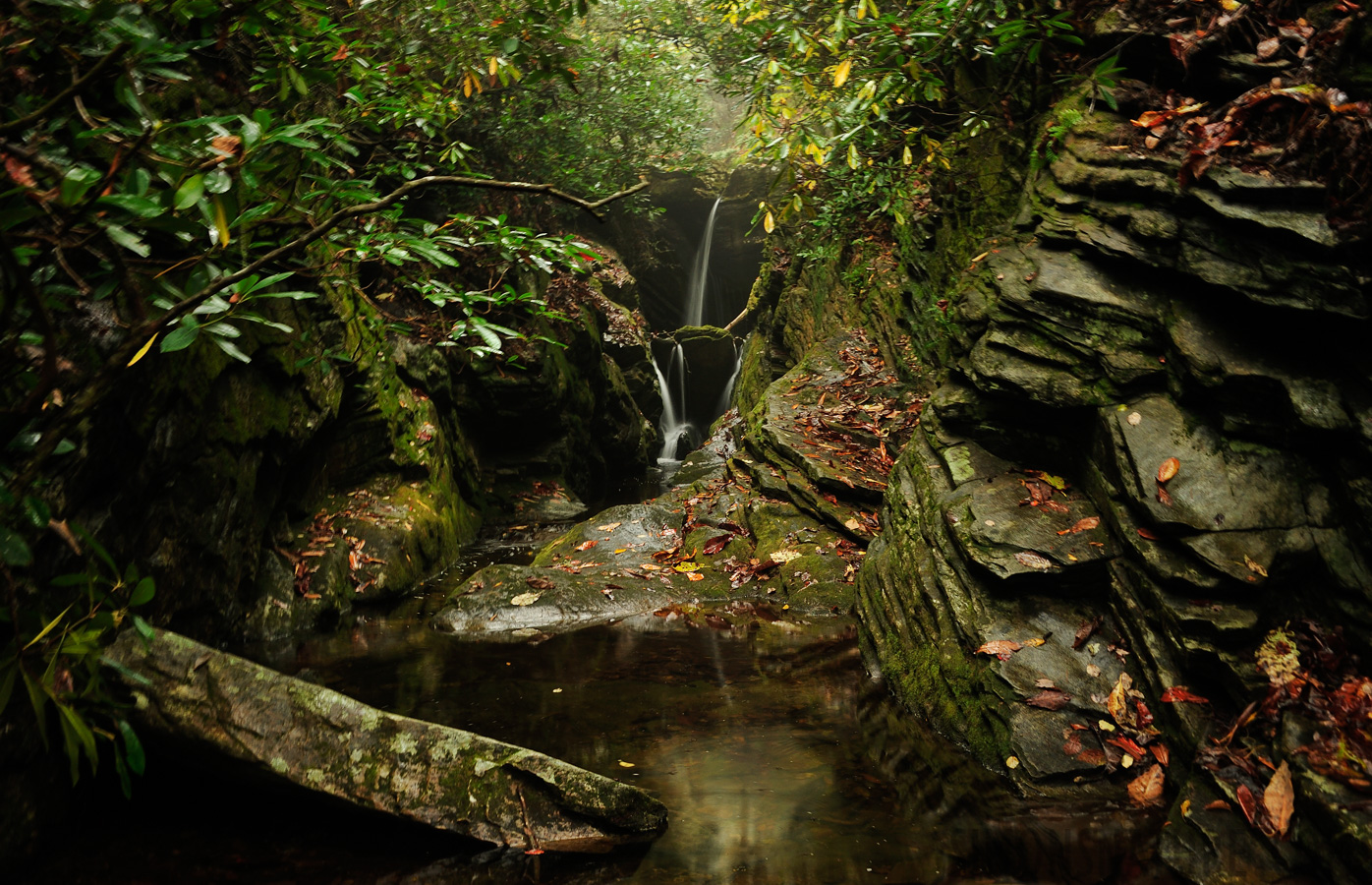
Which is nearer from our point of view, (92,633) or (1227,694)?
(92,633)

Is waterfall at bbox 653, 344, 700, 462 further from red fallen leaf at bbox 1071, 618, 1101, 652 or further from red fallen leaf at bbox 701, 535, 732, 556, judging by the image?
red fallen leaf at bbox 1071, 618, 1101, 652

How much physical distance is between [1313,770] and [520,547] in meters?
8.04

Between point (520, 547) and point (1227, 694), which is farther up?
point (1227, 694)

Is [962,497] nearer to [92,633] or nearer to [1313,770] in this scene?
[1313,770]

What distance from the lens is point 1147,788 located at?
12.1 ft

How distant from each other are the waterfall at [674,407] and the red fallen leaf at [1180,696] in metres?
15.0

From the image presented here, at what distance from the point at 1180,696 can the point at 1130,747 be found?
37 cm

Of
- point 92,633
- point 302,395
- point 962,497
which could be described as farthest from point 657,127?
point 92,633

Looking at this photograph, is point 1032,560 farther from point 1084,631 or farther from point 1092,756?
point 1092,756

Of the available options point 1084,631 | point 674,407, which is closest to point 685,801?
point 1084,631

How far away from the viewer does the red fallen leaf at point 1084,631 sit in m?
4.34

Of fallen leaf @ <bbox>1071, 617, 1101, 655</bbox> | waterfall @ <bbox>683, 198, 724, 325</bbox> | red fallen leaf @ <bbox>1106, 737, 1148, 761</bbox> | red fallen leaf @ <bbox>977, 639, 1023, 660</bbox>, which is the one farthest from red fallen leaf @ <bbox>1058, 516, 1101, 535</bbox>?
waterfall @ <bbox>683, 198, 724, 325</bbox>

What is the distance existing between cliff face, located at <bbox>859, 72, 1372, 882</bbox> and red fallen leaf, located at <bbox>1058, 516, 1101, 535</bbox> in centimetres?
2

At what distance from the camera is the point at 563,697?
488 centimetres
